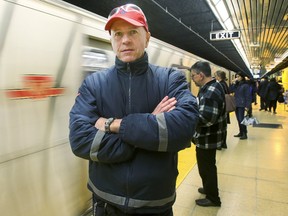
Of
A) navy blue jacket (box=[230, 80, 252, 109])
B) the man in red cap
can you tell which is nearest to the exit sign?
navy blue jacket (box=[230, 80, 252, 109])

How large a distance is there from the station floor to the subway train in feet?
4.44

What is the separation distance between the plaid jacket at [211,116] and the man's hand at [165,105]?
130 centimetres

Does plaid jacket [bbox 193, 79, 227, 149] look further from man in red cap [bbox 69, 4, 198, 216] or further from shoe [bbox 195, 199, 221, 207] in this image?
man in red cap [bbox 69, 4, 198, 216]

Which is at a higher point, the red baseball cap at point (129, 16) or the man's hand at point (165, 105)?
the red baseball cap at point (129, 16)

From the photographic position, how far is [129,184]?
3.72 ft

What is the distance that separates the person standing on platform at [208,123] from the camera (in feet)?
8.05

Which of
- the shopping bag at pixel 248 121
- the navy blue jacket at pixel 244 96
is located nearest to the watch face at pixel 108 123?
the shopping bag at pixel 248 121

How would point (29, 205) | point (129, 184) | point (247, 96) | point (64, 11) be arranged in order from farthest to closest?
point (247, 96) → point (64, 11) → point (29, 205) → point (129, 184)

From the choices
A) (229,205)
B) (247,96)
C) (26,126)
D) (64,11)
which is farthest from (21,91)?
(247,96)

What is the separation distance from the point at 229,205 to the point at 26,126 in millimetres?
2383

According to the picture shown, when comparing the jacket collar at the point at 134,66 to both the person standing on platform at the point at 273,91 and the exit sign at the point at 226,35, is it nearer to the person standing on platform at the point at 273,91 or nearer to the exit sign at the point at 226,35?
the exit sign at the point at 226,35

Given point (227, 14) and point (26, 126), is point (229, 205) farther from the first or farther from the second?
point (227, 14)

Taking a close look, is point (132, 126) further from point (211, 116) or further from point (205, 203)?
point (205, 203)

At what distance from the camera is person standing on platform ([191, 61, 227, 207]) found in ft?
8.05
